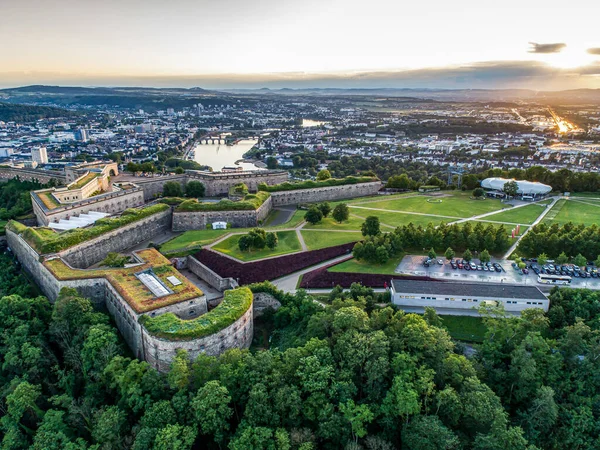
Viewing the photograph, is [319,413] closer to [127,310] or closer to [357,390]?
[357,390]

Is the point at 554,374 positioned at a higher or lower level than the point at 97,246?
lower

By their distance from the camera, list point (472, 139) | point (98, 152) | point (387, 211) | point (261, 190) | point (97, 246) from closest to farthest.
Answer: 1. point (97, 246)
2. point (387, 211)
3. point (261, 190)
4. point (98, 152)
5. point (472, 139)

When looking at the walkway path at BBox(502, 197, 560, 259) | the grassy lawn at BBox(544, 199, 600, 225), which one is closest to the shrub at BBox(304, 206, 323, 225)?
the walkway path at BBox(502, 197, 560, 259)

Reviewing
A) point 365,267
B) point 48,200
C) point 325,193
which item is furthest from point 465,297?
point 48,200

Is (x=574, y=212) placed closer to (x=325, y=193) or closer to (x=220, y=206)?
(x=325, y=193)

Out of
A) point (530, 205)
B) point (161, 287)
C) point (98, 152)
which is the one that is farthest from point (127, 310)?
point (98, 152)

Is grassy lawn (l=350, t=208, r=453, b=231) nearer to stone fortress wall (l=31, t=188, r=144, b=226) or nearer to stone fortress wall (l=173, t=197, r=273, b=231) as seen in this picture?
stone fortress wall (l=173, t=197, r=273, b=231)

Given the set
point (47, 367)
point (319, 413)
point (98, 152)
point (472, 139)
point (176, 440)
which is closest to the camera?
point (176, 440)

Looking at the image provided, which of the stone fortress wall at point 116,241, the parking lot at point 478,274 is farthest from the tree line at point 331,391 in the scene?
the stone fortress wall at point 116,241
